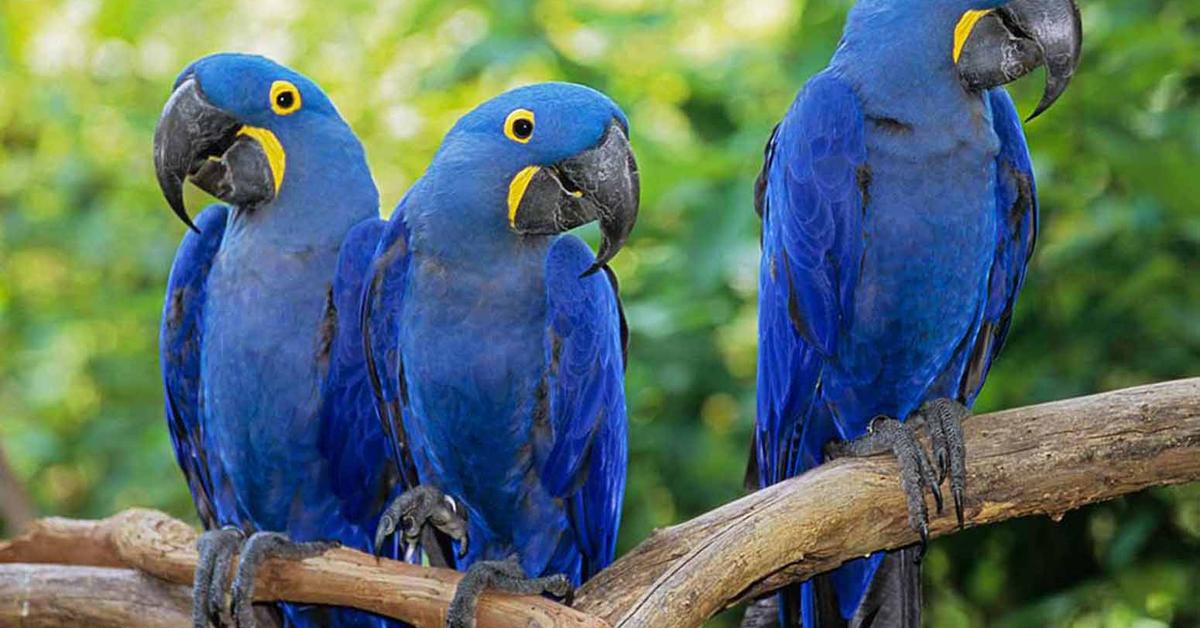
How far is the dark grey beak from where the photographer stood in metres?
2.84

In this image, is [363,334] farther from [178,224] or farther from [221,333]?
[178,224]

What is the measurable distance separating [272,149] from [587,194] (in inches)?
32.2

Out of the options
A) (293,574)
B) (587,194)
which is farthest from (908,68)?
(293,574)

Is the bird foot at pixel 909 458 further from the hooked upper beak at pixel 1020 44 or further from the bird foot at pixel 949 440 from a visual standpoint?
the hooked upper beak at pixel 1020 44

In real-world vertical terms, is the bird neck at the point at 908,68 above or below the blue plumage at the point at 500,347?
above

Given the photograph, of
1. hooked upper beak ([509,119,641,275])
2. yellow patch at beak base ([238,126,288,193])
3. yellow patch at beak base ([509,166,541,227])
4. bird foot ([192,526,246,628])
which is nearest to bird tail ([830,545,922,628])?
hooked upper beak ([509,119,641,275])

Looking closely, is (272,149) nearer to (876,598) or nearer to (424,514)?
(424,514)

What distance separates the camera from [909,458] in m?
2.60

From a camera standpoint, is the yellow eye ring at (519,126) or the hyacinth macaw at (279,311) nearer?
the yellow eye ring at (519,126)

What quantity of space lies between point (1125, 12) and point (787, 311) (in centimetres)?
188

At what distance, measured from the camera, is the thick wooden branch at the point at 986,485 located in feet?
8.13

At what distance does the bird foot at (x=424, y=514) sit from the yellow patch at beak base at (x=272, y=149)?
0.77 meters

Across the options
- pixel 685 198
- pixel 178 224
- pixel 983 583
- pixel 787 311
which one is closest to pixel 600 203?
pixel 787 311

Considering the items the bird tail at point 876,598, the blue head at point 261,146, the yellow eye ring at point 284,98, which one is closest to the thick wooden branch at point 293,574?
the bird tail at point 876,598
